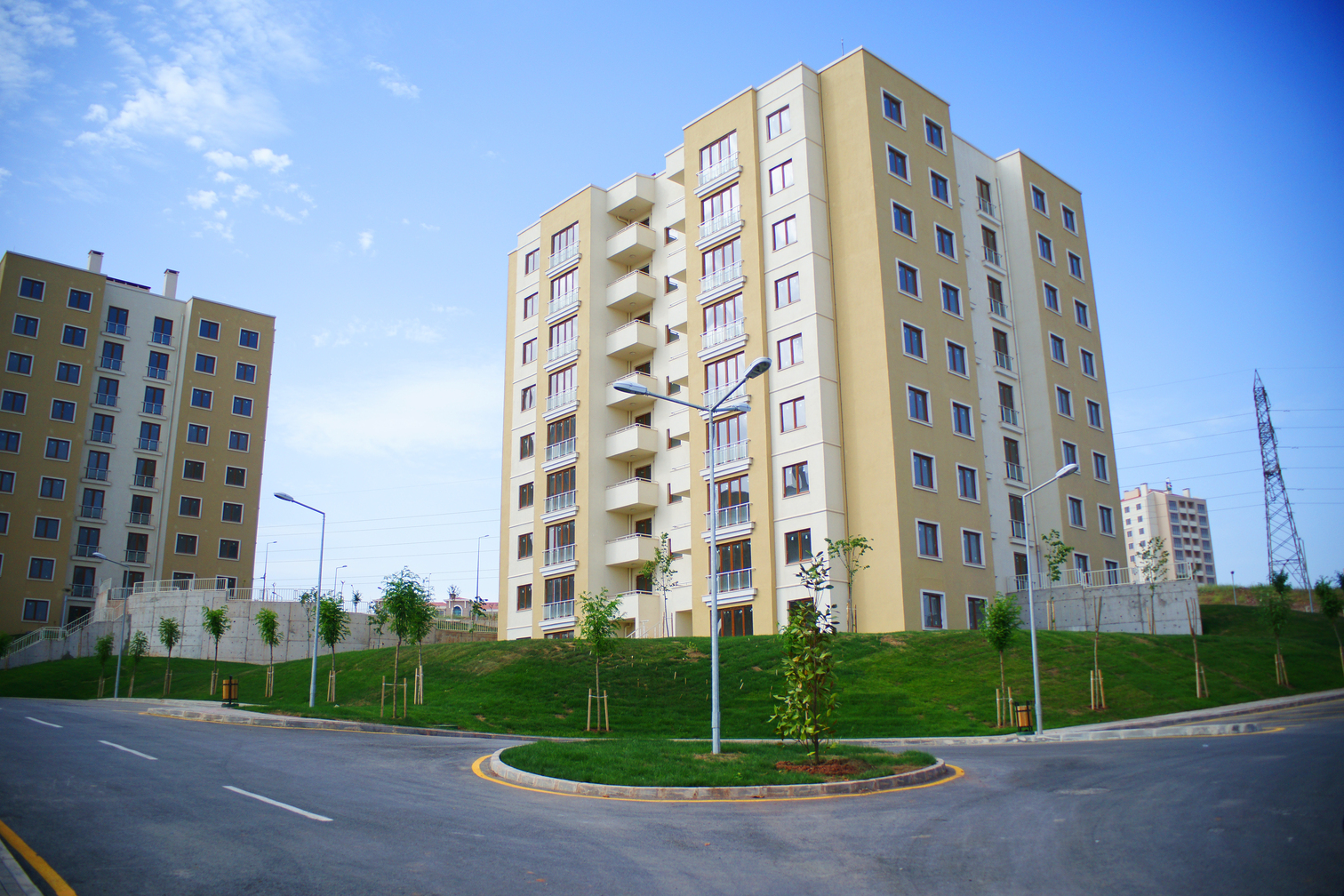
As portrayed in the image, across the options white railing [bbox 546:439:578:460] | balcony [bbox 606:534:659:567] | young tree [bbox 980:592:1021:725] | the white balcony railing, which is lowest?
young tree [bbox 980:592:1021:725]

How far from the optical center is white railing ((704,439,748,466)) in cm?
4500

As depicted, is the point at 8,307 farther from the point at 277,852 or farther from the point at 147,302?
the point at 277,852

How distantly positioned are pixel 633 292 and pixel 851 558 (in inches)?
843

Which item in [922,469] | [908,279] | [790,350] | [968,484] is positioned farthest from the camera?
[908,279]

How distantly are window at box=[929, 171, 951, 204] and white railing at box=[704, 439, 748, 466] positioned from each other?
16755 millimetres

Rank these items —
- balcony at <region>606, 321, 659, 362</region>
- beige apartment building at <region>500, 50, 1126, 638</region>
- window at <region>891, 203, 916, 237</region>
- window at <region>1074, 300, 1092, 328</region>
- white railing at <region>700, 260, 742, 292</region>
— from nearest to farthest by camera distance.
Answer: beige apartment building at <region>500, 50, 1126, 638</region> → window at <region>891, 203, 916, 237</region> → white railing at <region>700, 260, 742, 292</region> → balcony at <region>606, 321, 659, 362</region> → window at <region>1074, 300, 1092, 328</region>

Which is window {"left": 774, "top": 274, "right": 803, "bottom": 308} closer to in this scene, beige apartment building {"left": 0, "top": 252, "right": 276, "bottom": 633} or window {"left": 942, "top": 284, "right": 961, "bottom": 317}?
window {"left": 942, "top": 284, "right": 961, "bottom": 317}

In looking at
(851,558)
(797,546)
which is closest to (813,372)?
(797,546)

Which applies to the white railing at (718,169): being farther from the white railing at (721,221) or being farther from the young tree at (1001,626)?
the young tree at (1001,626)

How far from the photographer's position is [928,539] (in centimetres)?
4156

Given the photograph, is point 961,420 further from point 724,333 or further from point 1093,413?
point 1093,413

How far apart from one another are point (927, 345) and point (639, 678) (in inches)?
862

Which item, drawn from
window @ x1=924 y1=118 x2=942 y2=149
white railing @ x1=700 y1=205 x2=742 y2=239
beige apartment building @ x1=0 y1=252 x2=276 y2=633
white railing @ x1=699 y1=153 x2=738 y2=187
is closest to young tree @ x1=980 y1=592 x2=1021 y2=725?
white railing @ x1=700 y1=205 x2=742 y2=239

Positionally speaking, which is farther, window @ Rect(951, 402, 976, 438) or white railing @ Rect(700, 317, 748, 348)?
white railing @ Rect(700, 317, 748, 348)
